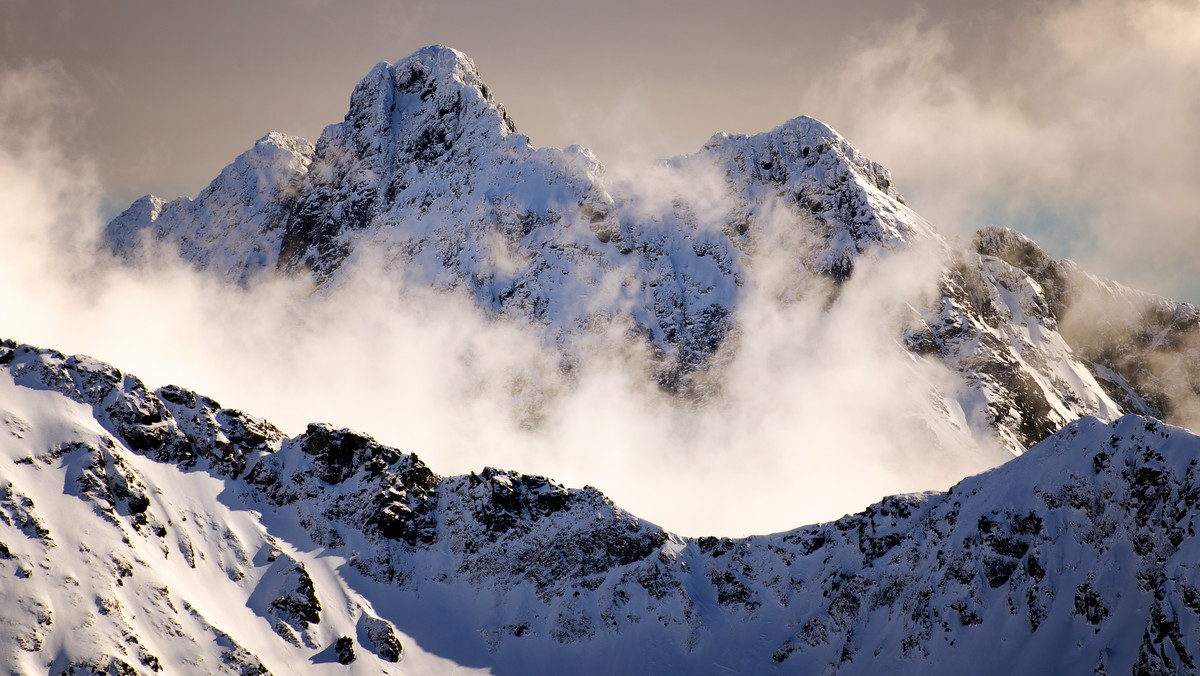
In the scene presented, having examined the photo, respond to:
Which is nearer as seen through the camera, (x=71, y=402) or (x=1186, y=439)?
(x=1186, y=439)

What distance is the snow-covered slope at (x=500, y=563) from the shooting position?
129750 millimetres

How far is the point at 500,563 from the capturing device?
180000mm

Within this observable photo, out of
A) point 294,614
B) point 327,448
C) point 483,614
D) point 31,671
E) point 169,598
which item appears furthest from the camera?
point 327,448

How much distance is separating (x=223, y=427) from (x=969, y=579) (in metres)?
132

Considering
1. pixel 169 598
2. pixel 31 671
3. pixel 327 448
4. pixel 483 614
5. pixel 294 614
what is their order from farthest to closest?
pixel 327 448 → pixel 483 614 → pixel 294 614 → pixel 169 598 → pixel 31 671

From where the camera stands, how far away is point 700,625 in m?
174

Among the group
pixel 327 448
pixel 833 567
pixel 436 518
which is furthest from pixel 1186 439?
pixel 327 448

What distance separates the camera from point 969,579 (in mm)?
146250

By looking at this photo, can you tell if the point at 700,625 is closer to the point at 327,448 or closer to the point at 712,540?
the point at 712,540

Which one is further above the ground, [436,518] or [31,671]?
[436,518]

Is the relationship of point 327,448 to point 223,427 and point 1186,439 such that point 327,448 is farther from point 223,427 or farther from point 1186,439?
point 1186,439

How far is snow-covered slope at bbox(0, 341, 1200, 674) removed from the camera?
426 feet

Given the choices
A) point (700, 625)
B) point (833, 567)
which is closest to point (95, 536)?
point (700, 625)

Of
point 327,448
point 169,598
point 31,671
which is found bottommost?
point 31,671
